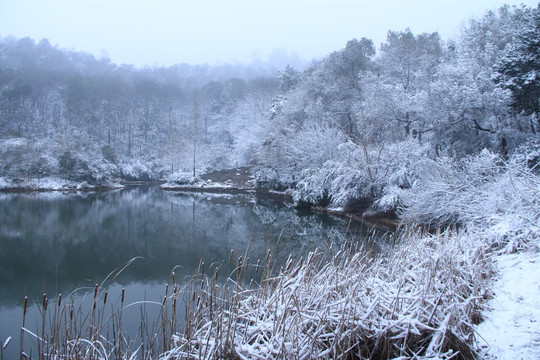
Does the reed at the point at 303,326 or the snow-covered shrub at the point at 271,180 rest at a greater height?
the reed at the point at 303,326

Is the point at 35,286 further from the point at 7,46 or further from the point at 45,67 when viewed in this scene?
the point at 7,46

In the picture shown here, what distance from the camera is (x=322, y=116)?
22922 mm

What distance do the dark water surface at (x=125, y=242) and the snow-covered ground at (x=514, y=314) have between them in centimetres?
114

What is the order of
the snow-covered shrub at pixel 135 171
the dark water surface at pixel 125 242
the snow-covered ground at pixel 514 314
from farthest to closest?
1. the snow-covered shrub at pixel 135 171
2. the dark water surface at pixel 125 242
3. the snow-covered ground at pixel 514 314

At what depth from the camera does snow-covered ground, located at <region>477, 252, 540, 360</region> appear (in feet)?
7.01

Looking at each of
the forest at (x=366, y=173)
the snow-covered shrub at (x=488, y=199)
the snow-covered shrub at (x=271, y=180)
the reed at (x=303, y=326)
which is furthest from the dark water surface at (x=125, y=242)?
the snow-covered shrub at (x=271, y=180)

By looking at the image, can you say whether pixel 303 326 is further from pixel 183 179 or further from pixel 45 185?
pixel 183 179

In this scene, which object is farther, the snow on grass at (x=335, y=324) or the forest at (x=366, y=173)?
the forest at (x=366, y=173)

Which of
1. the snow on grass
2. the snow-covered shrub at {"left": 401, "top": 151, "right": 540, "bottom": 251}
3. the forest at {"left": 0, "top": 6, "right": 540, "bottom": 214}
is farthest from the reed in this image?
the forest at {"left": 0, "top": 6, "right": 540, "bottom": 214}

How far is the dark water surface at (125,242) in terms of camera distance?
17.4ft

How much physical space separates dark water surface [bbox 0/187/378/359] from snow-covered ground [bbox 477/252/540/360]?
44.9 inches

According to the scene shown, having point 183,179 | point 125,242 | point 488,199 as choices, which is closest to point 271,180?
point 183,179

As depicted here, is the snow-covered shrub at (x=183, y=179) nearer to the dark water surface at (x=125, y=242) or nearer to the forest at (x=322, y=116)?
the forest at (x=322, y=116)

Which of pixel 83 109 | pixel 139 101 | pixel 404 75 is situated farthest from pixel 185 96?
pixel 404 75
